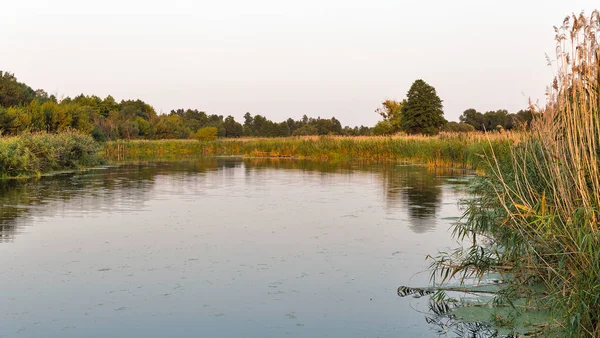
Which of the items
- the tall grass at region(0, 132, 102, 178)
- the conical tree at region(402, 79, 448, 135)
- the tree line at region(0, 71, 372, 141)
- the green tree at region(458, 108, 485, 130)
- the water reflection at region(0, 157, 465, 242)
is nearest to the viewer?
the water reflection at region(0, 157, 465, 242)

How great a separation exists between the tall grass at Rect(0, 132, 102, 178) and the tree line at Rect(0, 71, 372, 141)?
8.83 ft

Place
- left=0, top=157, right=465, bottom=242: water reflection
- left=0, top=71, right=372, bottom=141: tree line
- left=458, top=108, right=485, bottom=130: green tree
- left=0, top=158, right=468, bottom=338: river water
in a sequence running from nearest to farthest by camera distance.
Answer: left=0, top=158, right=468, bottom=338: river water, left=0, top=157, right=465, bottom=242: water reflection, left=0, top=71, right=372, bottom=141: tree line, left=458, top=108, right=485, bottom=130: green tree

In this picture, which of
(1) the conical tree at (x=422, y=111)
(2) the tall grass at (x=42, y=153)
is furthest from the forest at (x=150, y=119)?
(2) the tall grass at (x=42, y=153)

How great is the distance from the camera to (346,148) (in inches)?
1772

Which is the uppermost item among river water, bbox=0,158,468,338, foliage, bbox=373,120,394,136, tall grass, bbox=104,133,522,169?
foliage, bbox=373,120,394,136

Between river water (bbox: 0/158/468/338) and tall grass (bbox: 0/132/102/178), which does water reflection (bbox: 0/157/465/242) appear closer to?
river water (bbox: 0/158/468/338)

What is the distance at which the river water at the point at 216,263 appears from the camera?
591 centimetres

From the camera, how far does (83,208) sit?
14312 millimetres

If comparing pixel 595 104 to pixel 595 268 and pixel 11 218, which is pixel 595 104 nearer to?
pixel 595 268

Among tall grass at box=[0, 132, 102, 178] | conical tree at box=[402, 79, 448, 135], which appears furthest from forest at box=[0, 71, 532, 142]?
tall grass at box=[0, 132, 102, 178]

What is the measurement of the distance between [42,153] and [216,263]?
21.2 metres

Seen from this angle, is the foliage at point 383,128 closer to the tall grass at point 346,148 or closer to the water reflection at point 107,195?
the tall grass at point 346,148

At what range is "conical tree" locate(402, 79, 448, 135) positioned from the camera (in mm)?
67188

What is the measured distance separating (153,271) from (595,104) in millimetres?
5762
